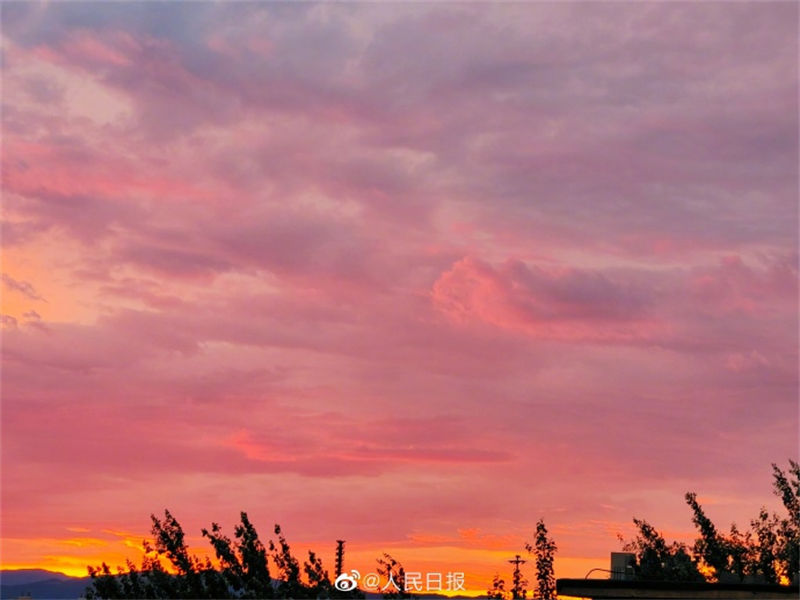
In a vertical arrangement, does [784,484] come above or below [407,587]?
above

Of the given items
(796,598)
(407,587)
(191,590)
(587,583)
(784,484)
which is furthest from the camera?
(784,484)

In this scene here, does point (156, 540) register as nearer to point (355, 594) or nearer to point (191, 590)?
point (191, 590)

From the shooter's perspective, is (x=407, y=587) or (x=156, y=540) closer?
(x=407, y=587)

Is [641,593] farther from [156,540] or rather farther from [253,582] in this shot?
[156,540]

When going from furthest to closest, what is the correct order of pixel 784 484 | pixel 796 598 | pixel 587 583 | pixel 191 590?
pixel 784 484 < pixel 191 590 < pixel 587 583 < pixel 796 598

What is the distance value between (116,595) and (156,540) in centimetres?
357

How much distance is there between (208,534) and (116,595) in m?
5.82

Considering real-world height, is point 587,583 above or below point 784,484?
below

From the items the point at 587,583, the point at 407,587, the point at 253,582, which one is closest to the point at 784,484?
the point at 407,587

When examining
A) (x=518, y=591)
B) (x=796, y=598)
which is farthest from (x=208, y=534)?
(x=796, y=598)

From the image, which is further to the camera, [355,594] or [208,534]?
[208,534]

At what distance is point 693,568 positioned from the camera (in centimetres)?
7356

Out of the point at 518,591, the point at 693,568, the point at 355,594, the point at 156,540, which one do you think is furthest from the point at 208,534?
the point at 693,568

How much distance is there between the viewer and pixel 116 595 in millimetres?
65312
